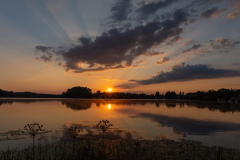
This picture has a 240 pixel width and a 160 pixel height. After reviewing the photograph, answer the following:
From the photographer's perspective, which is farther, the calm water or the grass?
the calm water

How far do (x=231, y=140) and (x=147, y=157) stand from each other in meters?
12.2

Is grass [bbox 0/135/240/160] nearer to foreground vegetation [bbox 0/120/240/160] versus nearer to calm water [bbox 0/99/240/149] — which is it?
foreground vegetation [bbox 0/120/240/160]

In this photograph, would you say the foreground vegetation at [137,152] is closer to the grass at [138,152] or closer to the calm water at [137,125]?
the grass at [138,152]

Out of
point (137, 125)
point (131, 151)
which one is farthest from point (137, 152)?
point (137, 125)

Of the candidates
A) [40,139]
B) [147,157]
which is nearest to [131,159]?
[147,157]

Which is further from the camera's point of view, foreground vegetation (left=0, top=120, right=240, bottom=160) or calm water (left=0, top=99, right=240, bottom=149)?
calm water (left=0, top=99, right=240, bottom=149)

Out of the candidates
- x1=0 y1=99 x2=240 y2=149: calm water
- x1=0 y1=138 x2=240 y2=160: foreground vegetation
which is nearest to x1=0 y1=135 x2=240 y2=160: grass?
x1=0 y1=138 x2=240 y2=160: foreground vegetation

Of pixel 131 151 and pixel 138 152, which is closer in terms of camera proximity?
pixel 138 152

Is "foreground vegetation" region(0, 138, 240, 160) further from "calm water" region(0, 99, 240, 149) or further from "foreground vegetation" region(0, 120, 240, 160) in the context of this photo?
"calm water" region(0, 99, 240, 149)

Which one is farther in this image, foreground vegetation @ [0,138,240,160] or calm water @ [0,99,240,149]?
calm water @ [0,99,240,149]

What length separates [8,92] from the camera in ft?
643

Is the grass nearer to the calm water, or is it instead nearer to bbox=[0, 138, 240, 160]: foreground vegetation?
bbox=[0, 138, 240, 160]: foreground vegetation

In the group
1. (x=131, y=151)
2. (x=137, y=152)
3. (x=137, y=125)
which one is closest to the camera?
(x=137, y=152)

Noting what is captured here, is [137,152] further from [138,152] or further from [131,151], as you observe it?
[131,151]
